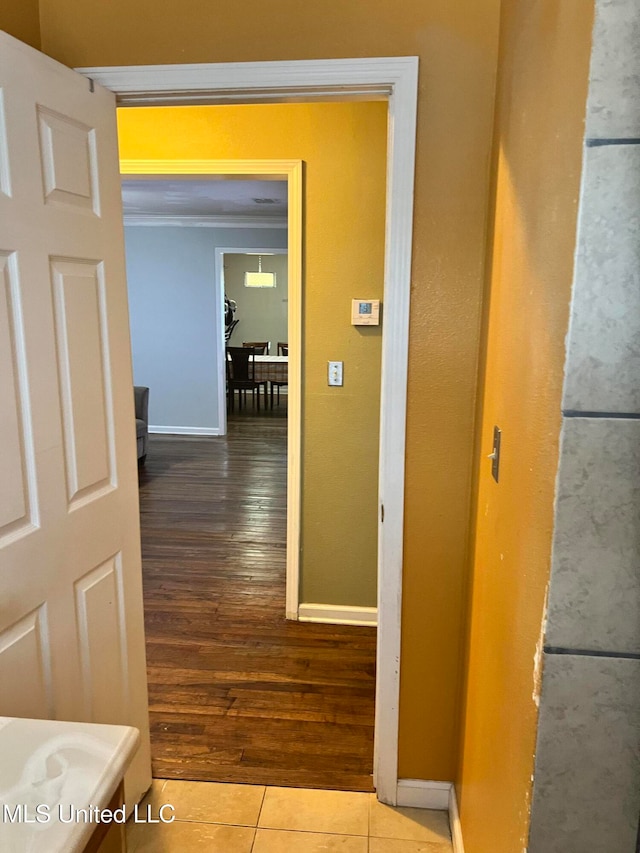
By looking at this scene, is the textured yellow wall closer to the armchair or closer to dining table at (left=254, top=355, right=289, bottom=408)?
the armchair

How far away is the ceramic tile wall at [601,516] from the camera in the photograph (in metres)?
0.70

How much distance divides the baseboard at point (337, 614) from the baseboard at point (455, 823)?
1.17m

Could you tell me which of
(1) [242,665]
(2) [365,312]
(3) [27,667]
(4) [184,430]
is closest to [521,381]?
(3) [27,667]

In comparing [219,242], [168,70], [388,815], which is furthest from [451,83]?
[219,242]

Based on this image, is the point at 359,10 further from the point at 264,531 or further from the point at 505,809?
the point at 264,531

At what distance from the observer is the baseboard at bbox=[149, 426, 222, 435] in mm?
6996

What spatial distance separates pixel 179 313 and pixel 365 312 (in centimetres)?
455

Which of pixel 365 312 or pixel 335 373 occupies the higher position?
pixel 365 312

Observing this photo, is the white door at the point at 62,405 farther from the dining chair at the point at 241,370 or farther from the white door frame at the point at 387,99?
the dining chair at the point at 241,370

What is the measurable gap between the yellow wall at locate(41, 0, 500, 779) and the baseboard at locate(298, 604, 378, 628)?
1.24 metres

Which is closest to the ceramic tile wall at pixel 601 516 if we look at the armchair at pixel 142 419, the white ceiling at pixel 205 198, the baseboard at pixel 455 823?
the baseboard at pixel 455 823

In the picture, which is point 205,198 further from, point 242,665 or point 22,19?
point 242,665

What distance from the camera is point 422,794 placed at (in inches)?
72.8

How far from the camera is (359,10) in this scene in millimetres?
1476
